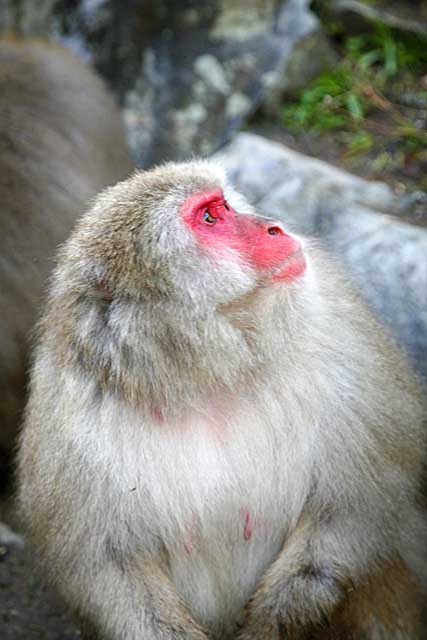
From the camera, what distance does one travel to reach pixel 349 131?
5.92 metres

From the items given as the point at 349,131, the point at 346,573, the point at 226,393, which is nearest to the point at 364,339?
the point at 226,393

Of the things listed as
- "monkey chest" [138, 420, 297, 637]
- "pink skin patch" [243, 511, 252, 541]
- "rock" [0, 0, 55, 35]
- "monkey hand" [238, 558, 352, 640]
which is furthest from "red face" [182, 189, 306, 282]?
"rock" [0, 0, 55, 35]

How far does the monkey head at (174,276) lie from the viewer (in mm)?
3092

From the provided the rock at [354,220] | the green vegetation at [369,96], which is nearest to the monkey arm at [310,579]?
the rock at [354,220]

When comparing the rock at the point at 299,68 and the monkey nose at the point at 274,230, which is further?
the rock at the point at 299,68

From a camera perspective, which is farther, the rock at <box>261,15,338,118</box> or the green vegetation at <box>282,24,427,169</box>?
the rock at <box>261,15,338,118</box>

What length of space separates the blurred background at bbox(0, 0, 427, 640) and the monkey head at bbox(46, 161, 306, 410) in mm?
→ 1446

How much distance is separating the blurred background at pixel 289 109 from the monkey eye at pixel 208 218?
1458 mm

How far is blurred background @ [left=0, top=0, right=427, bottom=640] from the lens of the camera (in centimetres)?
468

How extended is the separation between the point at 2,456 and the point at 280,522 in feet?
7.40

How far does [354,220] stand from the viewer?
4914 mm

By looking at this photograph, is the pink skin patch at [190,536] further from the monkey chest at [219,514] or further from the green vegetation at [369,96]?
the green vegetation at [369,96]

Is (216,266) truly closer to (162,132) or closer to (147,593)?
(147,593)

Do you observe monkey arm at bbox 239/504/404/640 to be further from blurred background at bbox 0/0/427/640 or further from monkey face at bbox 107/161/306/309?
blurred background at bbox 0/0/427/640
